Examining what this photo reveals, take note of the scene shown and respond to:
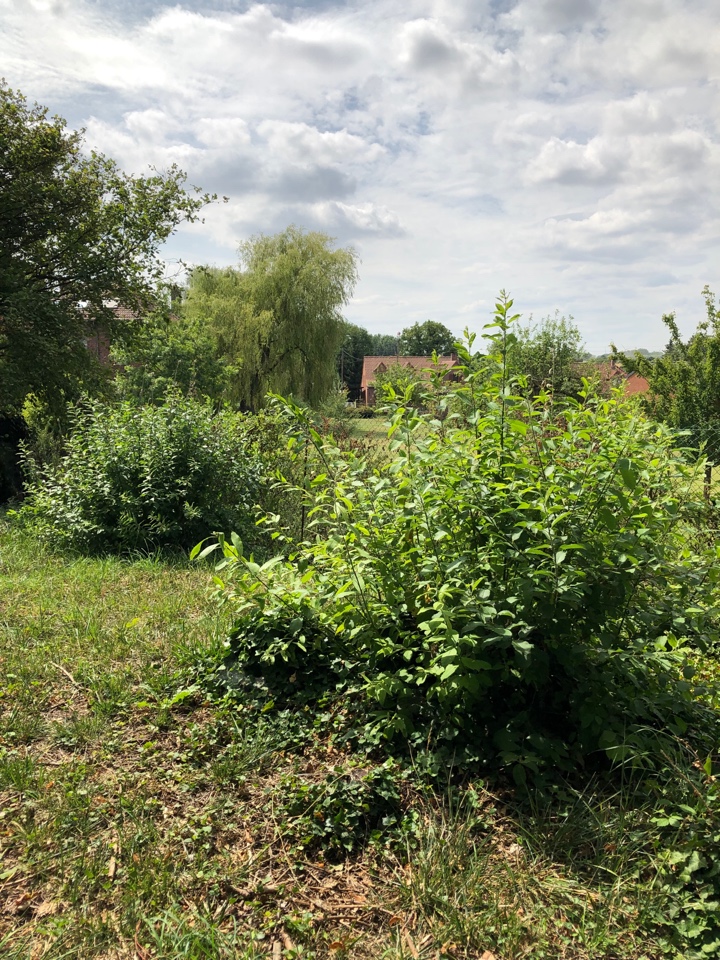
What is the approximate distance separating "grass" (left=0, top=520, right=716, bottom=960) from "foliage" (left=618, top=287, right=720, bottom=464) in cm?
741

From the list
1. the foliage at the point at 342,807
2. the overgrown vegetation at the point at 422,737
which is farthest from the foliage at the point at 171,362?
the foliage at the point at 342,807

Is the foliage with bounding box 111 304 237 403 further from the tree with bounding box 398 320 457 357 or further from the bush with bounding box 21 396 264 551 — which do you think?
the tree with bounding box 398 320 457 357

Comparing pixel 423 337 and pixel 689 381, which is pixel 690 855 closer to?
pixel 689 381

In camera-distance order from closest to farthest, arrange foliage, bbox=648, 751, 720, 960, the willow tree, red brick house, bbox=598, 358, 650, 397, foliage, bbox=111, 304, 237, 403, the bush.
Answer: foliage, bbox=648, 751, 720, 960 → red brick house, bbox=598, 358, 650, 397 → the bush → foliage, bbox=111, 304, 237, 403 → the willow tree

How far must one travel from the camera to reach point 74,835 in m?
2.53

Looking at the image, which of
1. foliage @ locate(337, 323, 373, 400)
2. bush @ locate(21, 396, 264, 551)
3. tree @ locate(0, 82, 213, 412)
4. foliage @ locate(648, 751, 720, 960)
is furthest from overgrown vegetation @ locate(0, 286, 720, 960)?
foliage @ locate(337, 323, 373, 400)

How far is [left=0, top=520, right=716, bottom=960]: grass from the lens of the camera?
2.10 meters

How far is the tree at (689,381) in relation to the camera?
29.4 ft

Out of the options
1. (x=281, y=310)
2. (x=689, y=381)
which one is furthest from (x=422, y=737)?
(x=281, y=310)

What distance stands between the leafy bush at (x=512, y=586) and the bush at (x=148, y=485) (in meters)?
3.77

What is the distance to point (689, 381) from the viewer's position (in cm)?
928

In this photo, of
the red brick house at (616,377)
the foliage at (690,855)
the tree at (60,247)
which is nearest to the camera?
the foliage at (690,855)

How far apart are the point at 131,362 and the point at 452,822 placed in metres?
18.9

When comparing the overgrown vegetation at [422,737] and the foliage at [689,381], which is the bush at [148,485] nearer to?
the overgrown vegetation at [422,737]
